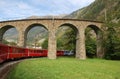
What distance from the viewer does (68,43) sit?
60.5 m

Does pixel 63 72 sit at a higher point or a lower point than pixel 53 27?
lower

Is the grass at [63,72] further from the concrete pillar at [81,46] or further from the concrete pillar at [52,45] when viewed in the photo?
the concrete pillar at [81,46]

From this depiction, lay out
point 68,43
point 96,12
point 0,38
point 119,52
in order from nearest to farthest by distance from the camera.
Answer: point 119,52 → point 0,38 → point 68,43 → point 96,12

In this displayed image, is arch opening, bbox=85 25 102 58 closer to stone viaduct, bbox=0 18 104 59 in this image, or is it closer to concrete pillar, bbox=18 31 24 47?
stone viaduct, bbox=0 18 104 59

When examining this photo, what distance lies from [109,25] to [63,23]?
10419 millimetres

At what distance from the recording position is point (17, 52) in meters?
35.8

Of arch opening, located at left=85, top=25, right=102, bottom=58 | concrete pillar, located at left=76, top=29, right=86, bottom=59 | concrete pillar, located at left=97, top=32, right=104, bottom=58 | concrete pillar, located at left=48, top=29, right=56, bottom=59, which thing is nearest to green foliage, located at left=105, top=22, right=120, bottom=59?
concrete pillar, located at left=97, top=32, right=104, bottom=58

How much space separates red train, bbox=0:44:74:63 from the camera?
26.0m

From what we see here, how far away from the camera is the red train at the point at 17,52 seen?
26.0m

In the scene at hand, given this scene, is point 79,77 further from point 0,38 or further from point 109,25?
point 0,38

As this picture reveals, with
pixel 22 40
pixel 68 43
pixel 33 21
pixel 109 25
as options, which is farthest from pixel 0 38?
pixel 109 25

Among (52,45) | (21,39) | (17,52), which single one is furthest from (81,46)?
(17,52)

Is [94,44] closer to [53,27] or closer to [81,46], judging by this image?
[81,46]

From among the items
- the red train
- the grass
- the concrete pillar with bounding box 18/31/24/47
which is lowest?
the grass
